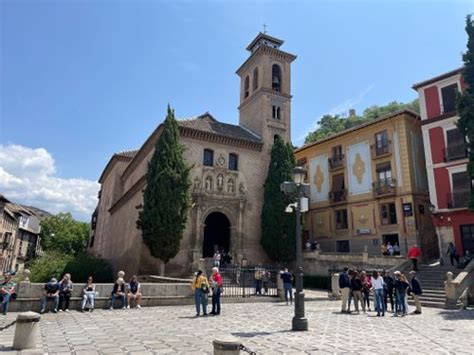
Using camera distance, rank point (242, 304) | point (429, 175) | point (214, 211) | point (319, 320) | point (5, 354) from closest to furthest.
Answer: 1. point (5, 354)
2. point (319, 320)
3. point (242, 304)
4. point (429, 175)
5. point (214, 211)

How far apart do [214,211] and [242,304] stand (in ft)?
37.6

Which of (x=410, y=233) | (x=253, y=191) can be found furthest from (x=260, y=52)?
(x=410, y=233)

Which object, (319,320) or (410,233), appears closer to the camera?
(319,320)

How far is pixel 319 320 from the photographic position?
35.8 feet

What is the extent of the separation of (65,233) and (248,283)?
5675cm

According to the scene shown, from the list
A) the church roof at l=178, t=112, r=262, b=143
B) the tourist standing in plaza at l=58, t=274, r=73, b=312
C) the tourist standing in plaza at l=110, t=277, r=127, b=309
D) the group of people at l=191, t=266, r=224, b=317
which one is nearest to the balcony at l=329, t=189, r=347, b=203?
the church roof at l=178, t=112, r=262, b=143

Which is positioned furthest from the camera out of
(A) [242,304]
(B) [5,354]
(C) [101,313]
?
(A) [242,304]

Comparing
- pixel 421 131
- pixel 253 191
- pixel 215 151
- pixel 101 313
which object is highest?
pixel 421 131

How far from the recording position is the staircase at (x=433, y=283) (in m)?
15.8

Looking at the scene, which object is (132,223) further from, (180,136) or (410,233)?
(410,233)

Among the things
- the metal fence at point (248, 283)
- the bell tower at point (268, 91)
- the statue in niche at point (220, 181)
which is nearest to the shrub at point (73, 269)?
the metal fence at point (248, 283)

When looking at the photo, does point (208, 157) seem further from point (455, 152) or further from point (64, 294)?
point (455, 152)

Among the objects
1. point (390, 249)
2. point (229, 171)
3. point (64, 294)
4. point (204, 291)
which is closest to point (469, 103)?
point (390, 249)

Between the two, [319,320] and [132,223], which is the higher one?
[132,223]
